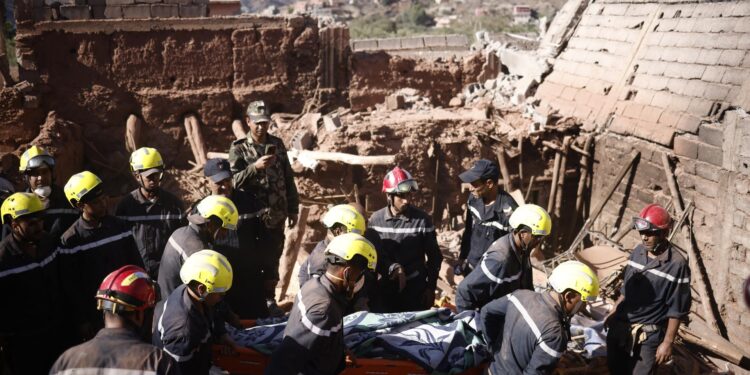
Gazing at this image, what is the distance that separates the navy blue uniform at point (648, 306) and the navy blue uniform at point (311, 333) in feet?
8.91

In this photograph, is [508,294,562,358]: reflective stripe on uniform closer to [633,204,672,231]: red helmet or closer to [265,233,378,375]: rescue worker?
[265,233,378,375]: rescue worker

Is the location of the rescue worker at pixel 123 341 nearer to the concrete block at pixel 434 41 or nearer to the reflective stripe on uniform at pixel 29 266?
the reflective stripe on uniform at pixel 29 266

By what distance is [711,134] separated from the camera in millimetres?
8148

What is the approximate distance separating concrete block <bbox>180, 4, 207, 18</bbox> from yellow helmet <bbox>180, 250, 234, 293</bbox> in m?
9.15

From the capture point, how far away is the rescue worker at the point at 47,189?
224 inches

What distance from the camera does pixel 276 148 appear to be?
681 centimetres

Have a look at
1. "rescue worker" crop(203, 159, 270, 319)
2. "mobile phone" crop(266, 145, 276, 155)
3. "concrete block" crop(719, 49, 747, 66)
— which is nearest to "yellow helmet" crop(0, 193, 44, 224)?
"rescue worker" crop(203, 159, 270, 319)

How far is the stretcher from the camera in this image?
4.71 meters

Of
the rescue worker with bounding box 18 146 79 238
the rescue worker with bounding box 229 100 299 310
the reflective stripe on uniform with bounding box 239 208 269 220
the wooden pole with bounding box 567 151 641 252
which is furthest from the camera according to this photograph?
the wooden pole with bounding box 567 151 641 252

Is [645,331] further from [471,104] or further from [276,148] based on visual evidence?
[471,104]

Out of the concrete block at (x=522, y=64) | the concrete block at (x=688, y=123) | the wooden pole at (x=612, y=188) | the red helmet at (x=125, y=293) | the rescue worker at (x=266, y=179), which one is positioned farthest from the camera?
the concrete block at (x=522, y=64)

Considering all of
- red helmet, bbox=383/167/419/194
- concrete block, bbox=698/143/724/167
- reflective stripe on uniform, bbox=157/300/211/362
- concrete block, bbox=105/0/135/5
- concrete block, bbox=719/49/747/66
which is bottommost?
reflective stripe on uniform, bbox=157/300/211/362

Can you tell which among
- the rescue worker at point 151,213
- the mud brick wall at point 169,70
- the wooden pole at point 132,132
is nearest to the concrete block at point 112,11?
the mud brick wall at point 169,70

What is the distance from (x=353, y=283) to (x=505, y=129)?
277 inches
